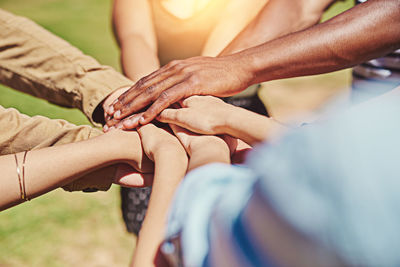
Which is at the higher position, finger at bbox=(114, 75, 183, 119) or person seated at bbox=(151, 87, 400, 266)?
person seated at bbox=(151, 87, 400, 266)

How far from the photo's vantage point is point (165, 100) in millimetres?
899

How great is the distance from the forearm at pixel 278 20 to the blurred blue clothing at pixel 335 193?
0.67m

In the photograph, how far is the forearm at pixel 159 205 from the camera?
2.09 ft

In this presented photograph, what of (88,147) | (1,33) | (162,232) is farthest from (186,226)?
(1,33)

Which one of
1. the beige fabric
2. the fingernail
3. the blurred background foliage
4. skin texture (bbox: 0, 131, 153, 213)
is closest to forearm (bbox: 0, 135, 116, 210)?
skin texture (bbox: 0, 131, 153, 213)

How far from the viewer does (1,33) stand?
1.04m

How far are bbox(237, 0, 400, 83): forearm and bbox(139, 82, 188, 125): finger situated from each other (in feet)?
0.49

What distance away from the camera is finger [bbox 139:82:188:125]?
901mm

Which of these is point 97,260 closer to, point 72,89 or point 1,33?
point 72,89

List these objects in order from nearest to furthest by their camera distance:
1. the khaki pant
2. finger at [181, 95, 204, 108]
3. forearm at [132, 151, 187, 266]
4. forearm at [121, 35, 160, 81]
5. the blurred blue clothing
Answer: the blurred blue clothing, forearm at [132, 151, 187, 266], finger at [181, 95, 204, 108], the khaki pant, forearm at [121, 35, 160, 81]

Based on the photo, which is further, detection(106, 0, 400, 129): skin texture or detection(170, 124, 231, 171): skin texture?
detection(106, 0, 400, 129): skin texture

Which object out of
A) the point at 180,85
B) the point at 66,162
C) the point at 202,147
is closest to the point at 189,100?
the point at 180,85

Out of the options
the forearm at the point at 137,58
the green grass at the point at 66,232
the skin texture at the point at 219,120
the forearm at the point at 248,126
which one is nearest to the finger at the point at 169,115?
the skin texture at the point at 219,120

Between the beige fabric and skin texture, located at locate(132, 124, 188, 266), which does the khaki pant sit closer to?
the beige fabric
